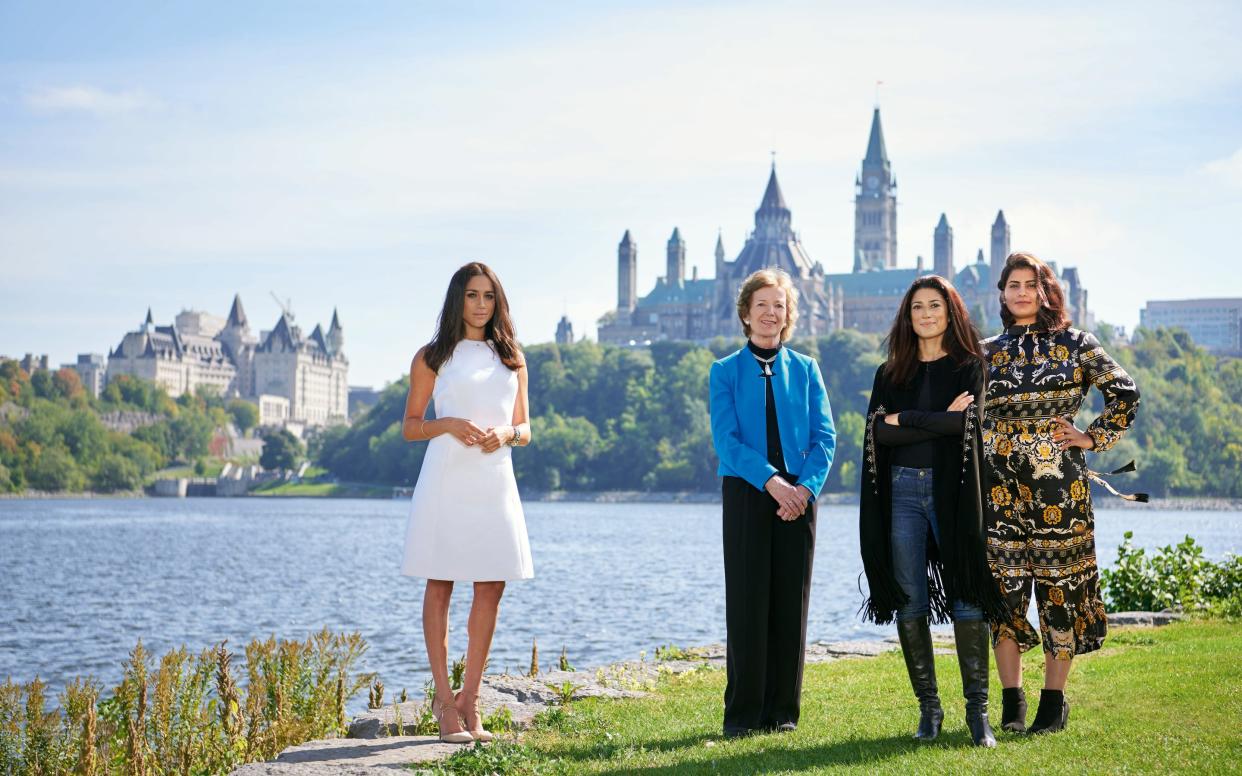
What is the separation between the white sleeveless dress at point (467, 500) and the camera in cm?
641

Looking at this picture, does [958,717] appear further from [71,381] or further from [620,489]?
[71,381]

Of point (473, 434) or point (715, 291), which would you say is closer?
point (473, 434)

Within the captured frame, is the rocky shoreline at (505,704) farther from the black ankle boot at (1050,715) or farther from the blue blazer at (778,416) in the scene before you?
the black ankle boot at (1050,715)

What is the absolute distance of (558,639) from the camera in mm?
19109

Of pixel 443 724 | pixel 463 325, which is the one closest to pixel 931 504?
pixel 463 325

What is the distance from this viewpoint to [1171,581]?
41.1 feet

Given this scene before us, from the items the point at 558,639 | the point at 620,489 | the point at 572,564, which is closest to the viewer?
the point at 558,639

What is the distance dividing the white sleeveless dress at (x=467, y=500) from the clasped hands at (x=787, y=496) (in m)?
1.13

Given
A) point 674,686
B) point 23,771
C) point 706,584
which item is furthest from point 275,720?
point 706,584

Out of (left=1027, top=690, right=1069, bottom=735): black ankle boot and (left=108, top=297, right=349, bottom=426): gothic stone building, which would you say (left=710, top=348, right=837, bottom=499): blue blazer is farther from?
(left=108, top=297, right=349, bottom=426): gothic stone building

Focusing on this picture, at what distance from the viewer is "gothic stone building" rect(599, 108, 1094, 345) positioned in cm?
15825

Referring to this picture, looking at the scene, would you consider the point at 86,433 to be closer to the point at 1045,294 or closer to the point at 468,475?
the point at 468,475

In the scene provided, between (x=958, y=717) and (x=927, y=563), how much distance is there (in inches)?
39.6

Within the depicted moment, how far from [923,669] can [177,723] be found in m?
5.52
